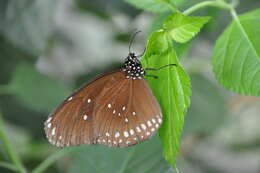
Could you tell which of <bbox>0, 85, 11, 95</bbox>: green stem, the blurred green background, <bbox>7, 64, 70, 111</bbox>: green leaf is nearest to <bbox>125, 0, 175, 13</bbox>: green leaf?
the blurred green background

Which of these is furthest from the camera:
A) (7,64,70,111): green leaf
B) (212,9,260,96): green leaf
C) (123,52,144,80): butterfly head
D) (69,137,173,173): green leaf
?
(7,64,70,111): green leaf

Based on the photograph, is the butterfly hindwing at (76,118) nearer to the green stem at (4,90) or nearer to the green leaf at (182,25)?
the green leaf at (182,25)

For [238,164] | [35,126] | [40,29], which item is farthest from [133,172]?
[238,164]

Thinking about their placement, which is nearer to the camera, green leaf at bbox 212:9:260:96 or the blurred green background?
green leaf at bbox 212:9:260:96

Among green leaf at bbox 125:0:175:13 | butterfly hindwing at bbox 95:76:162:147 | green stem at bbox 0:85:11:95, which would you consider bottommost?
green stem at bbox 0:85:11:95

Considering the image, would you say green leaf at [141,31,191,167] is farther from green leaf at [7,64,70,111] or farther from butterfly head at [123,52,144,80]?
green leaf at [7,64,70,111]

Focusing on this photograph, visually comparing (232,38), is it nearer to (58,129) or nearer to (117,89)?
(117,89)

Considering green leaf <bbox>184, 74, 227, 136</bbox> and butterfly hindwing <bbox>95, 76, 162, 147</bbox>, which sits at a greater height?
butterfly hindwing <bbox>95, 76, 162, 147</bbox>

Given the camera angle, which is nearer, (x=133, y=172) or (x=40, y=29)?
(x=133, y=172)

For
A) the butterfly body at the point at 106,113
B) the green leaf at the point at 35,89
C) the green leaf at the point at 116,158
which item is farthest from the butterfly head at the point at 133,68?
the green leaf at the point at 35,89
